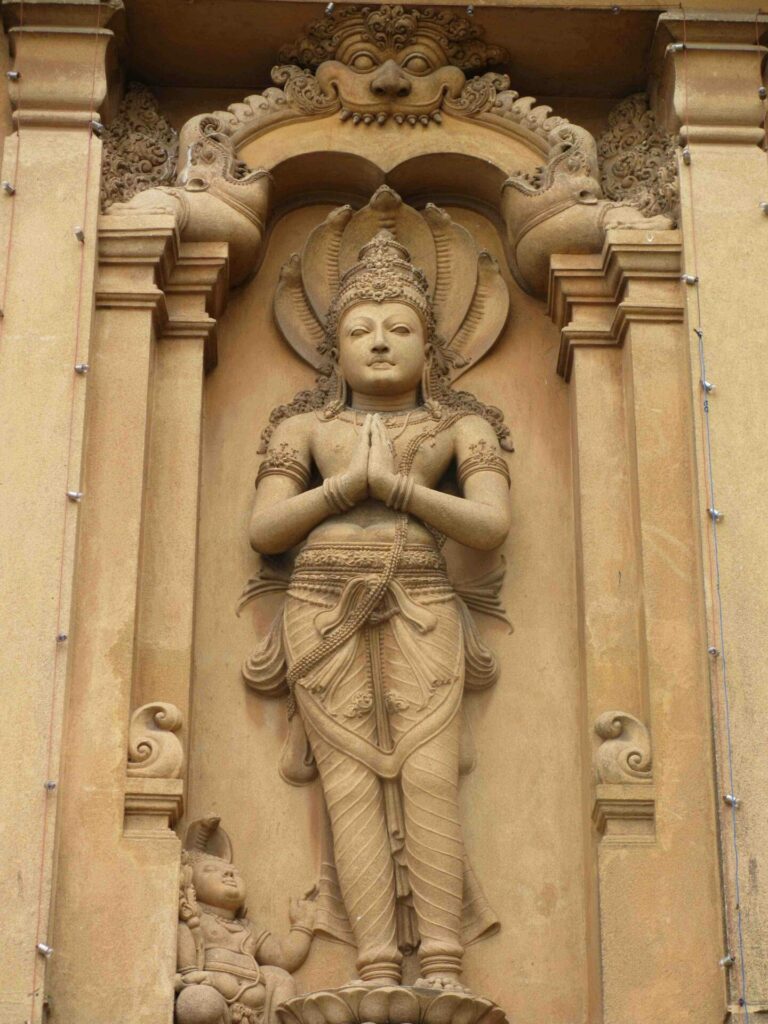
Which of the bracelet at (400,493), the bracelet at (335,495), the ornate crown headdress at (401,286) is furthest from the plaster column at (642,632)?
the bracelet at (335,495)

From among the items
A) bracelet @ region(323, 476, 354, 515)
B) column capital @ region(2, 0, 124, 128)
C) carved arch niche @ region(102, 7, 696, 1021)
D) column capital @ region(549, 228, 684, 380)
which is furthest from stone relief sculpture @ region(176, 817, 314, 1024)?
column capital @ region(2, 0, 124, 128)

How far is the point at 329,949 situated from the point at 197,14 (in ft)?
13.9

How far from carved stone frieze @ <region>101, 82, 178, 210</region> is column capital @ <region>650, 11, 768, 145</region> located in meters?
2.28

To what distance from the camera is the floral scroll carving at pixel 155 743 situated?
908cm

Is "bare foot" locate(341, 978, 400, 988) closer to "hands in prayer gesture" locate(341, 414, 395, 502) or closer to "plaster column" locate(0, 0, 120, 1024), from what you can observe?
"plaster column" locate(0, 0, 120, 1024)

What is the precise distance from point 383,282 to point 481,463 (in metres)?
0.94

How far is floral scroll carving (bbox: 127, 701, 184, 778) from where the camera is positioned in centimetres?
908

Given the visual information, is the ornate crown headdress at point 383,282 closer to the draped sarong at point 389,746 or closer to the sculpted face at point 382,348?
the sculpted face at point 382,348

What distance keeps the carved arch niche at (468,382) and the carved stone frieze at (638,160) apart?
161mm

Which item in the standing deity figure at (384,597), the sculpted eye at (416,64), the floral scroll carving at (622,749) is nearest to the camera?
the floral scroll carving at (622,749)

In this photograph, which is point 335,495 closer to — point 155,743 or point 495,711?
point 495,711

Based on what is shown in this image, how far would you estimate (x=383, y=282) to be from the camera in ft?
33.4

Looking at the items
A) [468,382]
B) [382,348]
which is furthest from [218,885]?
[468,382]

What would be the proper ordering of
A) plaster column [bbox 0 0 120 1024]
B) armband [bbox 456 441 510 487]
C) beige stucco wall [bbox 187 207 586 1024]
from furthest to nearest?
1. armband [bbox 456 441 510 487]
2. beige stucco wall [bbox 187 207 586 1024]
3. plaster column [bbox 0 0 120 1024]
